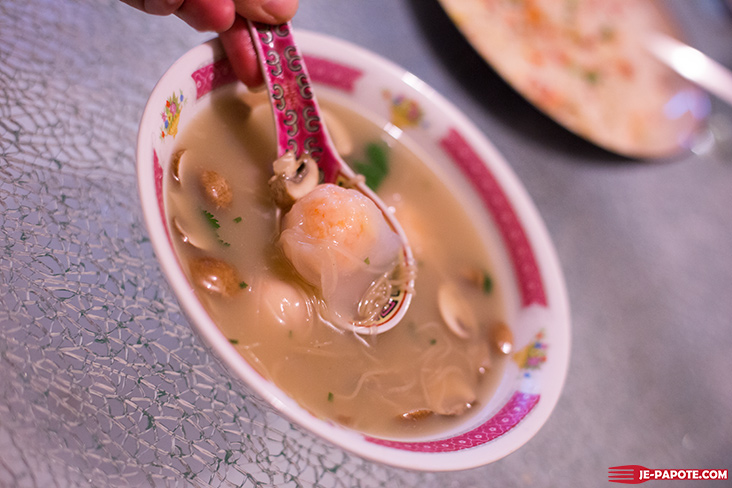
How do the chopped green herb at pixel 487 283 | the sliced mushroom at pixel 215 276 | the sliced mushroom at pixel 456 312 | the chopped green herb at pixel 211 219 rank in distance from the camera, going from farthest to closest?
the chopped green herb at pixel 487 283 → the sliced mushroom at pixel 456 312 → the chopped green herb at pixel 211 219 → the sliced mushroom at pixel 215 276

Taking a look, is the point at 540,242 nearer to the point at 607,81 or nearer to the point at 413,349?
the point at 413,349

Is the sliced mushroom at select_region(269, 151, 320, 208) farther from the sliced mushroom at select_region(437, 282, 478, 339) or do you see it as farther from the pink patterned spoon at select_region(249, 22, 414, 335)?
the sliced mushroom at select_region(437, 282, 478, 339)

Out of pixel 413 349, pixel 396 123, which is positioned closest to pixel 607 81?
pixel 396 123

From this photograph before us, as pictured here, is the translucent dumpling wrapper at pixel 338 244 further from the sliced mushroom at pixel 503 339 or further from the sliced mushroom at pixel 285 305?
the sliced mushroom at pixel 503 339

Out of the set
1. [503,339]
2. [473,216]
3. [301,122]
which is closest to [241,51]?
[301,122]

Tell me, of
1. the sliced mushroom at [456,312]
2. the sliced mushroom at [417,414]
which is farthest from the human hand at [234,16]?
the sliced mushroom at [417,414]

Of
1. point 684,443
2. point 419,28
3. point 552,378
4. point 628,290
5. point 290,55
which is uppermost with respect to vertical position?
point 290,55

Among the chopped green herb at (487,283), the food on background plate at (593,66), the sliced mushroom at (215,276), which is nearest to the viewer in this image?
the sliced mushroom at (215,276)
